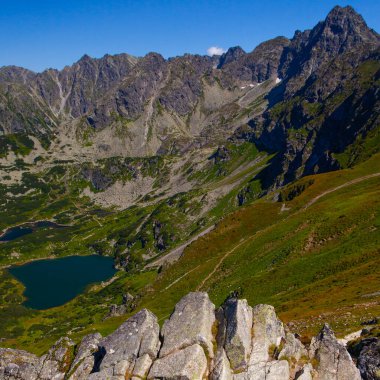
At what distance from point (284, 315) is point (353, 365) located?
3098cm

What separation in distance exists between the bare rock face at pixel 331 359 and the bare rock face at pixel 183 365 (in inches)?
344

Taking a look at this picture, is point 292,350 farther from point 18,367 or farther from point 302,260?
point 302,260

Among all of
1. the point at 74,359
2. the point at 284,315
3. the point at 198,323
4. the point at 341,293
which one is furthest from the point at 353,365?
the point at 341,293

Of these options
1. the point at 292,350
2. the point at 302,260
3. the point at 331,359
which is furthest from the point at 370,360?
the point at 302,260

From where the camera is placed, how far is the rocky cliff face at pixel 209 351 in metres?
29.3

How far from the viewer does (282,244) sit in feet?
377

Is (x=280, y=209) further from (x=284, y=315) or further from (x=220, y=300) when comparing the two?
(x=284, y=315)

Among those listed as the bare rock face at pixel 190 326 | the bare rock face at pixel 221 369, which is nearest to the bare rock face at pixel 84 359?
the bare rock face at pixel 190 326

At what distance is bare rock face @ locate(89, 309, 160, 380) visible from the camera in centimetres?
3145

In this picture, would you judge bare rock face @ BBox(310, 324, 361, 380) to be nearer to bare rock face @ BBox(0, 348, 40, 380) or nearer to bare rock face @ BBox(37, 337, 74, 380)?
bare rock face @ BBox(37, 337, 74, 380)

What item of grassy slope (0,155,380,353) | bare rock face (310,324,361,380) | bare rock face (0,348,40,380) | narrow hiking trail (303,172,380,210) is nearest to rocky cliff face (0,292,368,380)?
bare rock face (310,324,361,380)

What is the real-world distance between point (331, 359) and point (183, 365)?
11.1 metres

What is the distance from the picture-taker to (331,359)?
99.7 ft

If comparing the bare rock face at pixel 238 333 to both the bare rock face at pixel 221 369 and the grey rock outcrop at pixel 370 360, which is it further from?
the grey rock outcrop at pixel 370 360
